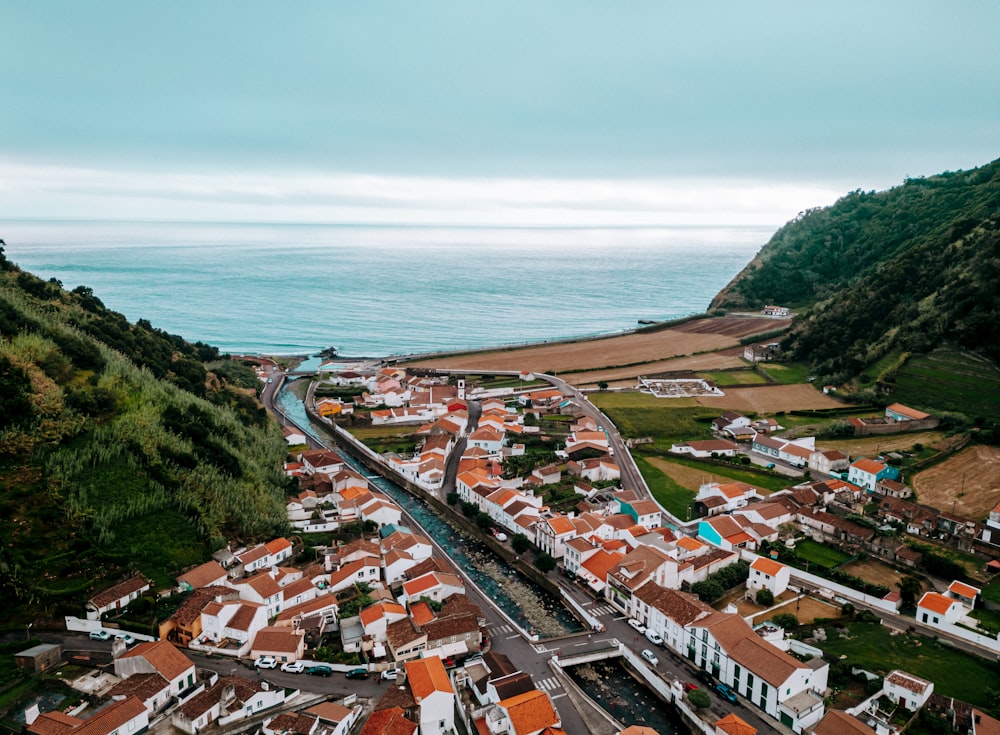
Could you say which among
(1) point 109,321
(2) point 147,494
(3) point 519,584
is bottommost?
(3) point 519,584

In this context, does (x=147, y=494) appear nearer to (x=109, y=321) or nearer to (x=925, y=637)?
(x=109, y=321)

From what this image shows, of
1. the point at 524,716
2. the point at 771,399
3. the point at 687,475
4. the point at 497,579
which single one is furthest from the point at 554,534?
the point at 771,399

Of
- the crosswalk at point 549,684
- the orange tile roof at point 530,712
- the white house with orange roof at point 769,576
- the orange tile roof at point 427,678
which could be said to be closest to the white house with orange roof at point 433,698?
the orange tile roof at point 427,678

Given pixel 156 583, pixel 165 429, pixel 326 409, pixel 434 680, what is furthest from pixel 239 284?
pixel 434 680

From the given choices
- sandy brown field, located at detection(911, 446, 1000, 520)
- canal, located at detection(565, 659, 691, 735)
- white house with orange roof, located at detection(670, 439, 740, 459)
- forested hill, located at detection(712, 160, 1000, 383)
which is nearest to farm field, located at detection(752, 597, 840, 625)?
canal, located at detection(565, 659, 691, 735)

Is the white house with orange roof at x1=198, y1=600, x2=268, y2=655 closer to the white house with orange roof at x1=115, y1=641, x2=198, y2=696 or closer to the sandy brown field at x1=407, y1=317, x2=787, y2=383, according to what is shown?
the white house with orange roof at x1=115, y1=641, x2=198, y2=696

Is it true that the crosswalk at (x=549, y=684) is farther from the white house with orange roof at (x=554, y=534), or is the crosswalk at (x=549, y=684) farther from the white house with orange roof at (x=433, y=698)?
the white house with orange roof at (x=554, y=534)
